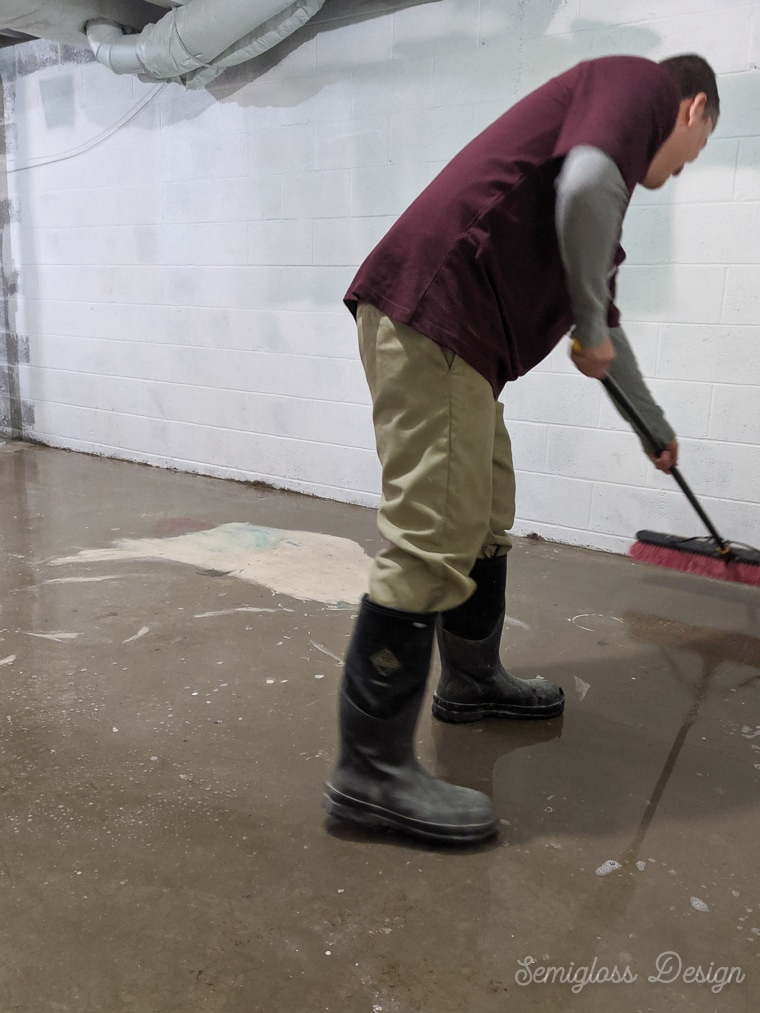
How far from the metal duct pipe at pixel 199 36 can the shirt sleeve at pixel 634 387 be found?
2115 millimetres

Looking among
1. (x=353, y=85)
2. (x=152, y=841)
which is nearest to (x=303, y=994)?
(x=152, y=841)

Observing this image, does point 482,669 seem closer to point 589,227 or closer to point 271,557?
point 589,227

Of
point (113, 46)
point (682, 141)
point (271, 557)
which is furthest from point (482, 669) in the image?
point (113, 46)

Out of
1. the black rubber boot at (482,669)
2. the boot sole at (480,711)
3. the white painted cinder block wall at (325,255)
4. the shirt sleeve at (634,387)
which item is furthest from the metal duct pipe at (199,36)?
the boot sole at (480,711)

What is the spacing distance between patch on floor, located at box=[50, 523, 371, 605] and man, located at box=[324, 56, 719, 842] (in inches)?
39.8

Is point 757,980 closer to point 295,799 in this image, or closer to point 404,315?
point 295,799

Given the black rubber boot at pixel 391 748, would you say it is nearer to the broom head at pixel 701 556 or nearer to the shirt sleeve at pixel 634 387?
the shirt sleeve at pixel 634 387

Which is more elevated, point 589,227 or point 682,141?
point 682,141

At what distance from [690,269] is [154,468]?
261 cm

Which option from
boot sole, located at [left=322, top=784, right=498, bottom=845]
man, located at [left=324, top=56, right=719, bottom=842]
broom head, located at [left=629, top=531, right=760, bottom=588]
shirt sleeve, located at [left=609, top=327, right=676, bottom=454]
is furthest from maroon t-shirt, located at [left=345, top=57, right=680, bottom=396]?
broom head, located at [left=629, top=531, right=760, bottom=588]

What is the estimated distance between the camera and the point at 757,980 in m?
1.06

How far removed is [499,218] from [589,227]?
0.14m

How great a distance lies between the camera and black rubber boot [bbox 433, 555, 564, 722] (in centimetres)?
166

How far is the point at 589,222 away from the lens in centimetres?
116
